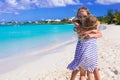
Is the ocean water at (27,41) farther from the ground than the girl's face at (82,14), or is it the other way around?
the girl's face at (82,14)

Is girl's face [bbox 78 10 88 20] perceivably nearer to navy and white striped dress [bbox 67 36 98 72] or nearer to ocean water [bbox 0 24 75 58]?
navy and white striped dress [bbox 67 36 98 72]

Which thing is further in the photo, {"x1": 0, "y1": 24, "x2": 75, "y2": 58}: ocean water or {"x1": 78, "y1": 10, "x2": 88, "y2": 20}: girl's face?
{"x1": 0, "y1": 24, "x2": 75, "y2": 58}: ocean water

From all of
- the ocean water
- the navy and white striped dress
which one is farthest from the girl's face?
the ocean water

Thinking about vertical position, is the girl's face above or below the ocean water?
above

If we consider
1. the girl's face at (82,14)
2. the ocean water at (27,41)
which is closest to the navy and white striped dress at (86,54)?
the girl's face at (82,14)

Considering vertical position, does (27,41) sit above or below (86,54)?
below

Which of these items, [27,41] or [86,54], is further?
[27,41]

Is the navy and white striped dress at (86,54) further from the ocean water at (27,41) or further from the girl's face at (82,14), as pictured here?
the ocean water at (27,41)

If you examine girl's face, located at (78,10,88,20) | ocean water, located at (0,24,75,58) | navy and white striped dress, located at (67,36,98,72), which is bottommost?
ocean water, located at (0,24,75,58)

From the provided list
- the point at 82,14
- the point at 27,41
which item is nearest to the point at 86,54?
the point at 82,14

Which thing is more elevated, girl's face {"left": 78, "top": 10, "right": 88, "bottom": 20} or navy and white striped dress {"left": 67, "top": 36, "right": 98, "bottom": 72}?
girl's face {"left": 78, "top": 10, "right": 88, "bottom": 20}

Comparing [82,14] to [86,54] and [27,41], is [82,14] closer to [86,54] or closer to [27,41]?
[86,54]

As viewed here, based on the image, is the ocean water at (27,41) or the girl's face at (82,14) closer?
the girl's face at (82,14)

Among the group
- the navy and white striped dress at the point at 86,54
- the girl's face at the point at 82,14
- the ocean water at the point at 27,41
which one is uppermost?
the girl's face at the point at 82,14
